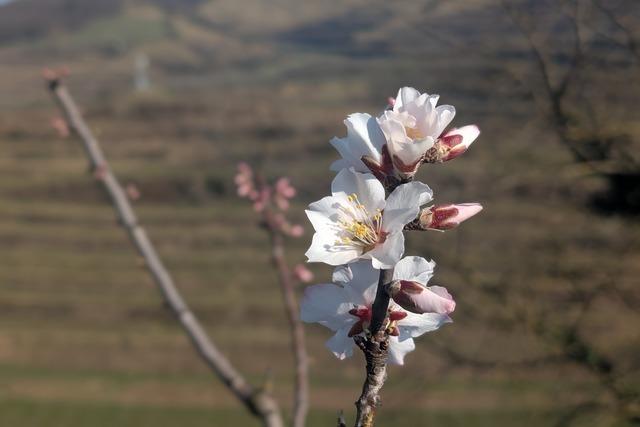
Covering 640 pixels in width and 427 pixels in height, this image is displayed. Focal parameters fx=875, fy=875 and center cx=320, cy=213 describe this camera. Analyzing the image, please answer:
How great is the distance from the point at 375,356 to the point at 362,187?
0.19m

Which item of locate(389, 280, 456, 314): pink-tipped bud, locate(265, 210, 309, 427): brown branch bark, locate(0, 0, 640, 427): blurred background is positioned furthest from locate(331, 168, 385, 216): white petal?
locate(265, 210, 309, 427): brown branch bark

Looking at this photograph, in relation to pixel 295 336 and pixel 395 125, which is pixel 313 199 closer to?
pixel 295 336

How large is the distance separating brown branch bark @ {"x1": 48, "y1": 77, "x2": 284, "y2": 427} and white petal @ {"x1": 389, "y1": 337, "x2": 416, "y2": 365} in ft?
4.00

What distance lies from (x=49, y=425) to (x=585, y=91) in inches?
443

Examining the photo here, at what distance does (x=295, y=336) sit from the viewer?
2.42m

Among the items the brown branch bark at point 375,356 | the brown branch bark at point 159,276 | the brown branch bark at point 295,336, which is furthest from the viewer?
the brown branch bark at point 295,336

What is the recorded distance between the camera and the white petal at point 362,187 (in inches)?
37.3

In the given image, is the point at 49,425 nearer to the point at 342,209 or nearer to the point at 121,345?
the point at 121,345

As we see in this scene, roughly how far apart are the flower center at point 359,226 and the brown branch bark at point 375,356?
0.06 meters

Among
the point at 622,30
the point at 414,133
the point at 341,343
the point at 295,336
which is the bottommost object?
the point at 295,336

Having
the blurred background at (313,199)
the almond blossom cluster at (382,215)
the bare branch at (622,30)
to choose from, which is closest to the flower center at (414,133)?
the almond blossom cluster at (382,215)

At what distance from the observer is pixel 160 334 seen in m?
19.4

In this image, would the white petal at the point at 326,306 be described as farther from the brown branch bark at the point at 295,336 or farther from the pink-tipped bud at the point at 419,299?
the brown branch bark at the point at 295,336

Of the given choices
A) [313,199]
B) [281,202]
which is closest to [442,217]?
[281,202]
